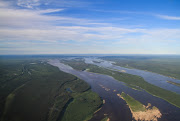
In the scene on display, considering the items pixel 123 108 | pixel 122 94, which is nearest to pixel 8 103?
pixel 123 108

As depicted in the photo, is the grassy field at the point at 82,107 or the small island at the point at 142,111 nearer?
the grassy field at the point at 82,107

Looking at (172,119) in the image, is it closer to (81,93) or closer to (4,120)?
(81,93)

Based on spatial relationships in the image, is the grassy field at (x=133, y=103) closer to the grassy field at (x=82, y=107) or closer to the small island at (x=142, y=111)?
the small island at (x=142, y=111)

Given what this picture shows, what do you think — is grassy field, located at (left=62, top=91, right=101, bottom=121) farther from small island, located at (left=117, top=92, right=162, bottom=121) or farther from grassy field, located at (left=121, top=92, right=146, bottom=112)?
small island, located at (left=117, top=92, right=162, bottom=121)

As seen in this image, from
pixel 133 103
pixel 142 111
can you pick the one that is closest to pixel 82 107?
pixel 133 103

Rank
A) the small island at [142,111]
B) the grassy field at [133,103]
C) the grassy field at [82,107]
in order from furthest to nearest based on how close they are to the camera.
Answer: the grassy field at [133,103], the small island at [142,111], the grassy field at [82,107]

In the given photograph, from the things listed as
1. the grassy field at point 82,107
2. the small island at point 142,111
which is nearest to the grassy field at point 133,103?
the small island at point 142,111

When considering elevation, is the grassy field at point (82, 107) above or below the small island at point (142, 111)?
above

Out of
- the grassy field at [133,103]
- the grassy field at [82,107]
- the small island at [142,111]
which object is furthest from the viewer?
the grassy field at [133,103]

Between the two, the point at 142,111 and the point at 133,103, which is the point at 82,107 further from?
the point at 142,111
